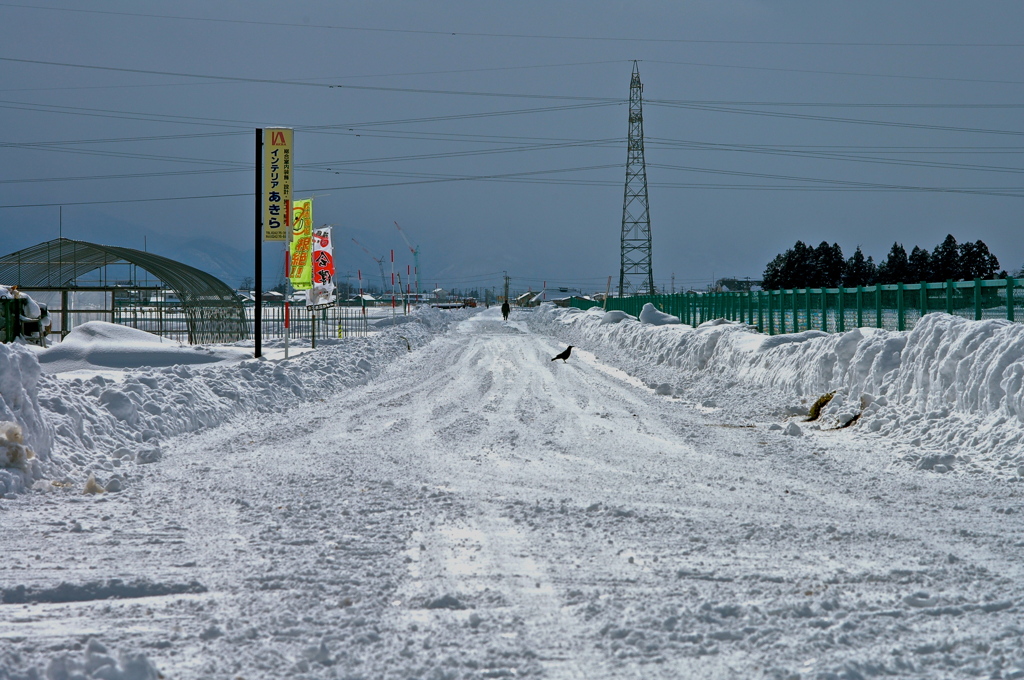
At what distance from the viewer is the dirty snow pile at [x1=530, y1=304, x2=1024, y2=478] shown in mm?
9961

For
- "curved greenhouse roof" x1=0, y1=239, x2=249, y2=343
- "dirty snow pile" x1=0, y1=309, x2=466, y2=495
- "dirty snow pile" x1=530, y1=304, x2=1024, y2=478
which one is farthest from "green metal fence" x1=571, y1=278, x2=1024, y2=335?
"curved greenhouse roof" x1=0, y1=239, x2=249, y2=343

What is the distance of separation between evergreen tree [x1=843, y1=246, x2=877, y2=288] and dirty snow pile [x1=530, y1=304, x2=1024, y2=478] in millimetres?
79157

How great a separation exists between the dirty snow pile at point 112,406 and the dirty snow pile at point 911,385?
7.64m

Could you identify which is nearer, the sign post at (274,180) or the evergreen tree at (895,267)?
the sign post at (274,180)

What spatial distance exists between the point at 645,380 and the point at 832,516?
1323 cm

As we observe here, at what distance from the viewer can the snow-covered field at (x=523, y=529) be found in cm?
439

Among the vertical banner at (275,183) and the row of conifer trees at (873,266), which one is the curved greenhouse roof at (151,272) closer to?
the vertical banner at (275,183)

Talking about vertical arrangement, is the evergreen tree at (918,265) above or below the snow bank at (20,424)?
above

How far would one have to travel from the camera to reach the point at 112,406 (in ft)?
36.8

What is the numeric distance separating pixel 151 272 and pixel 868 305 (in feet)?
Answer: 93.5

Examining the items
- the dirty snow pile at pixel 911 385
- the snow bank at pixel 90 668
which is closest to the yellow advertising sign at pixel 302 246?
the dirty snow pile at pixel 911 385

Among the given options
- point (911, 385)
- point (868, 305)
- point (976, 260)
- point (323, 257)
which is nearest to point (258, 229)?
point (323, 257)

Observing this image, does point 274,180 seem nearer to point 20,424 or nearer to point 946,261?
point 20,424

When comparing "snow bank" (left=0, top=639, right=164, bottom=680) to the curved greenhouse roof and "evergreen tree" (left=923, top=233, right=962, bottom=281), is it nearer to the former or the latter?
the curved greenhouse roof
